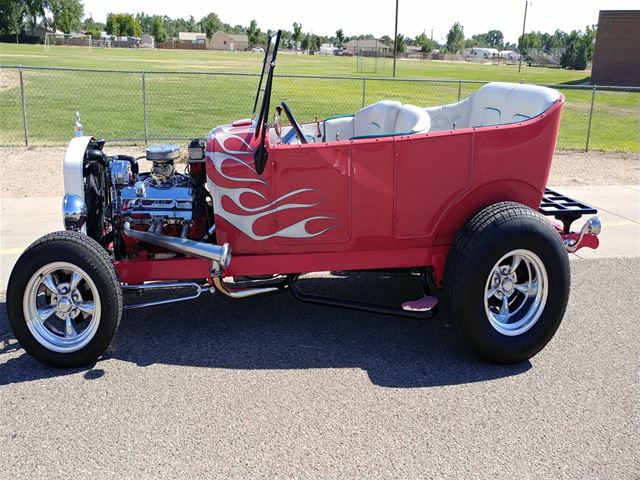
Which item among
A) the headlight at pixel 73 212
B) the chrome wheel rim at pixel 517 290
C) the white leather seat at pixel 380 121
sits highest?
the white leather seat at pixel 380 121

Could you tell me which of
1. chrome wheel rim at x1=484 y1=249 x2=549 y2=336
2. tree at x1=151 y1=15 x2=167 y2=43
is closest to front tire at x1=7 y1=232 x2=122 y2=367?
chrome wheel rim at x1=484 y1=249 x2=549 y2=336

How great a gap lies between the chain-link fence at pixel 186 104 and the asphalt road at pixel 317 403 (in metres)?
8.07

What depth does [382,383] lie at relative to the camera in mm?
3893

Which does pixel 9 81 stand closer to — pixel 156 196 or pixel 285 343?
pixel 156 196

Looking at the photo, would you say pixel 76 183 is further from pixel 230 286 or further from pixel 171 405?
pixel 171 405

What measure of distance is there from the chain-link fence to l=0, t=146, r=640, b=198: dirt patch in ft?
2.32

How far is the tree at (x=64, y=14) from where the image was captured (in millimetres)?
118000

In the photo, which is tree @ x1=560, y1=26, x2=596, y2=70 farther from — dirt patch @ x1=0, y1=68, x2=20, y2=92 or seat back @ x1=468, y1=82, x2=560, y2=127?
seat back @ x1=468, y1=82, x2=560, y2=127

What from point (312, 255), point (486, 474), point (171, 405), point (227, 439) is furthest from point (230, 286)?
point (486, 474)

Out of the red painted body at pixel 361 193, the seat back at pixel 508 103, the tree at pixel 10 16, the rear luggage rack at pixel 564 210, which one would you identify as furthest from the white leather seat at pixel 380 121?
the tree at pixel 10 16

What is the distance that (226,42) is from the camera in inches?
4774

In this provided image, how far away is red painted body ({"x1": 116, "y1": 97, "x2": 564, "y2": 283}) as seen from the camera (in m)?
4.14

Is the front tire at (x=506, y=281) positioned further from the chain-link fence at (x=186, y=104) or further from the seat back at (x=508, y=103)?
the chain-link fence at (x=186, y=104)

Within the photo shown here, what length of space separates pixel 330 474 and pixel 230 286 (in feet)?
5.63
